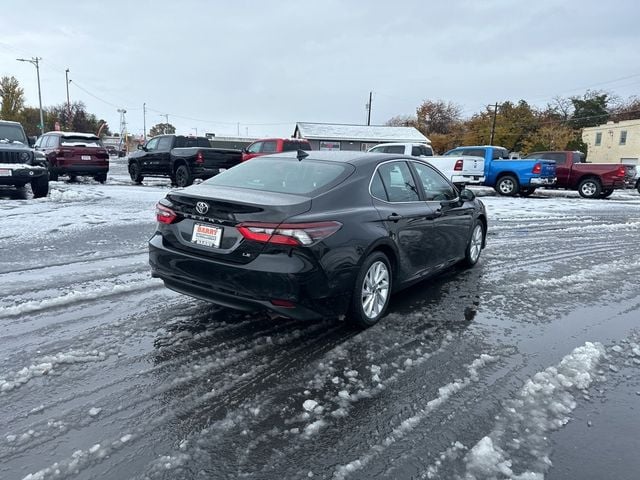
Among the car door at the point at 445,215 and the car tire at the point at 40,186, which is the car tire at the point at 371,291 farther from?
the car tire at the point at 40,186

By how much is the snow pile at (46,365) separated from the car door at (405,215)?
8.42 ft

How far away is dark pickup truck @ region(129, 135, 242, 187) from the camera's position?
1597 centimetres

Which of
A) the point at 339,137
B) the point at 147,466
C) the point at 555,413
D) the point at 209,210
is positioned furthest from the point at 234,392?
the point at 339,137

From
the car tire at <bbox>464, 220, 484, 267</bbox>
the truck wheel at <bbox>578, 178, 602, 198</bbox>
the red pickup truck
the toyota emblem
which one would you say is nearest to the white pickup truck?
the red pickup truck

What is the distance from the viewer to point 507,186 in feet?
63.7

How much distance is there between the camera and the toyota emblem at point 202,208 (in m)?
3.84

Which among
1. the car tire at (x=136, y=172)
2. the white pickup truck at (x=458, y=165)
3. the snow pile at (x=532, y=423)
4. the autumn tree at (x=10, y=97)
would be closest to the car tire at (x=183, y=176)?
the car tire at (x=136, y=172)

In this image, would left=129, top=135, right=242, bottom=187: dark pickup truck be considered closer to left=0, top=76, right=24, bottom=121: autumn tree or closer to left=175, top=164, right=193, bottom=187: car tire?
left=175, top=164, right=193, bottom=187: car tire

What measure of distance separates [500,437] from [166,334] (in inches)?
103

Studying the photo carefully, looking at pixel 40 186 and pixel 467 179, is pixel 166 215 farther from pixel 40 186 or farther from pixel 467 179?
pixel 467 179

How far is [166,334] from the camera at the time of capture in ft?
13.2

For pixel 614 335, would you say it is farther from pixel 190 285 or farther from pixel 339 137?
pixel 339 137

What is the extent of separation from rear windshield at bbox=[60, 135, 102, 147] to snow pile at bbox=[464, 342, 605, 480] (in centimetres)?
1731

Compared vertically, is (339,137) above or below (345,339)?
above
